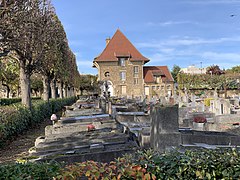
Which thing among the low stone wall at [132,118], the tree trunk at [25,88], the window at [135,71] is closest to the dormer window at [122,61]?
the window at [135,71]

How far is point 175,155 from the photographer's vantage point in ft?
9.85

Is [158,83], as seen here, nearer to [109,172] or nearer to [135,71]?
[135,71]

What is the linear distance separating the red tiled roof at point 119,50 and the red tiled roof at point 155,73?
2.92 meters

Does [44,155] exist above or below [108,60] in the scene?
below

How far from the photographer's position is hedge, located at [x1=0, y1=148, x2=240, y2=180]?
2695 millimetres

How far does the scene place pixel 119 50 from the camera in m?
44.8

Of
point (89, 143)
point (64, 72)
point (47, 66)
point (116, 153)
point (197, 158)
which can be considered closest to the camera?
point (197, 158)

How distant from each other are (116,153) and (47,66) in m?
14.5

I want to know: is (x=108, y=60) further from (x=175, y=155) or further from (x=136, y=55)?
(x=175, y=155)

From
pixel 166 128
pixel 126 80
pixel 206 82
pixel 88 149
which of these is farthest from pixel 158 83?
pixel 166 128

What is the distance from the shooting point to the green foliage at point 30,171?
2889mm

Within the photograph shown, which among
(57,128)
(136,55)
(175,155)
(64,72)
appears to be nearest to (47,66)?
(64,72)

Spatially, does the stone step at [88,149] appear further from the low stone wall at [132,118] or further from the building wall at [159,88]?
the building wall at [159,88]

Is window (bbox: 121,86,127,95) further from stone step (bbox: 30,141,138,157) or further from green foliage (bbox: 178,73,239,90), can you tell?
stone step (bbox: 30,141,138,157)
